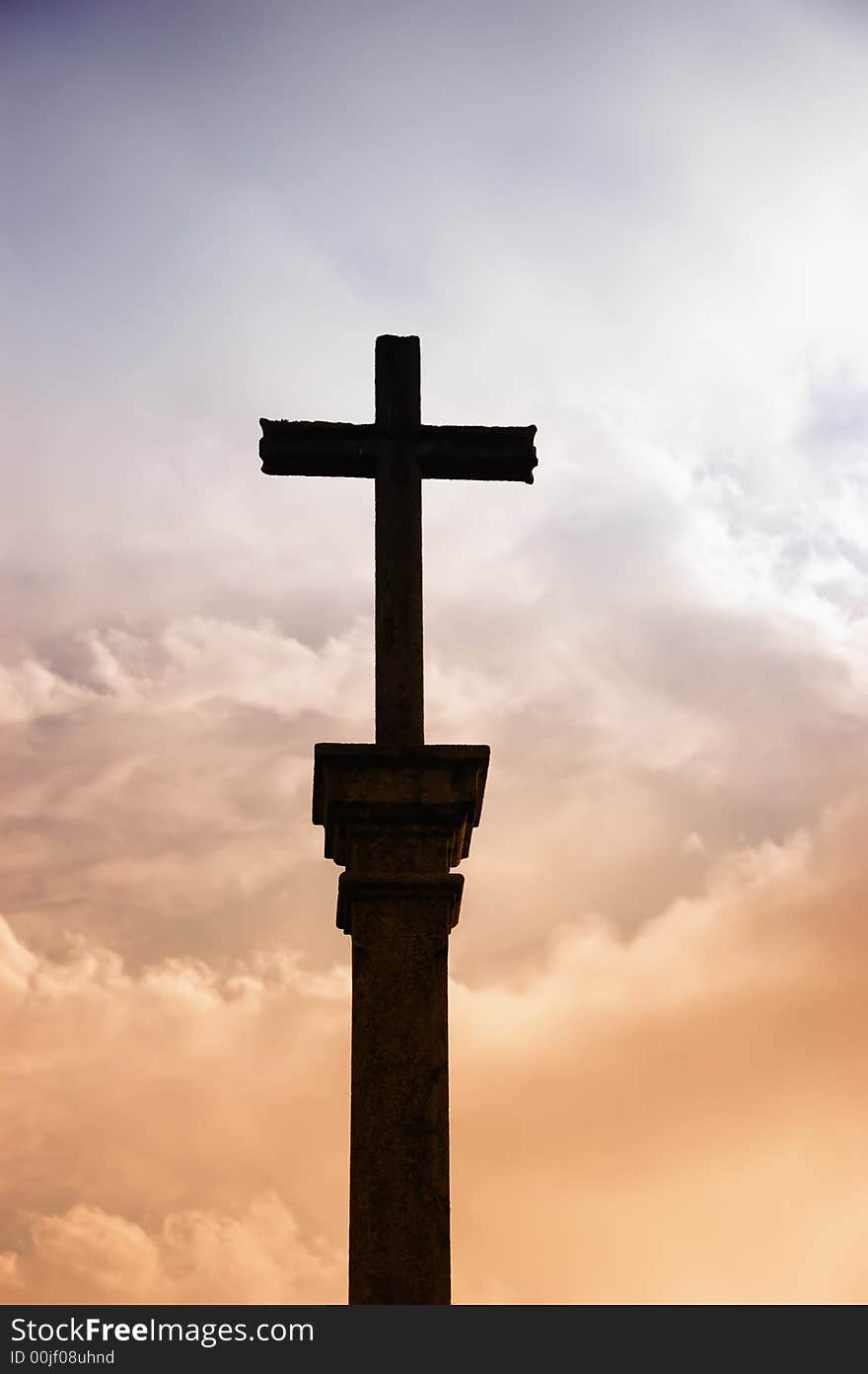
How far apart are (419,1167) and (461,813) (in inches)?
67.6

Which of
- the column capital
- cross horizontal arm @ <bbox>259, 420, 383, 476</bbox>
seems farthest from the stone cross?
cross horizontal arm @ <bbox>259, 420, 383, 476</bbox>

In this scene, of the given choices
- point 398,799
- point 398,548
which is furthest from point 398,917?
point 398,548

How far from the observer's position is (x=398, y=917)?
785 centimetres

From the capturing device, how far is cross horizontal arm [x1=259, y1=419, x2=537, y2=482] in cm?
906

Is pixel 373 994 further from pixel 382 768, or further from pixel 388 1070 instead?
pixel 382 768

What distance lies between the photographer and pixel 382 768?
7.92 metres

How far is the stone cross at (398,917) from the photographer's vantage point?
24.1 feet

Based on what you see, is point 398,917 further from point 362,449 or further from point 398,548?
point 362,449

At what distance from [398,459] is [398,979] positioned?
9.94 ft

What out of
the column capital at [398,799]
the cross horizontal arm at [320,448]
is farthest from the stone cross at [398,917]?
the cross horizontal arm at [320,448]
